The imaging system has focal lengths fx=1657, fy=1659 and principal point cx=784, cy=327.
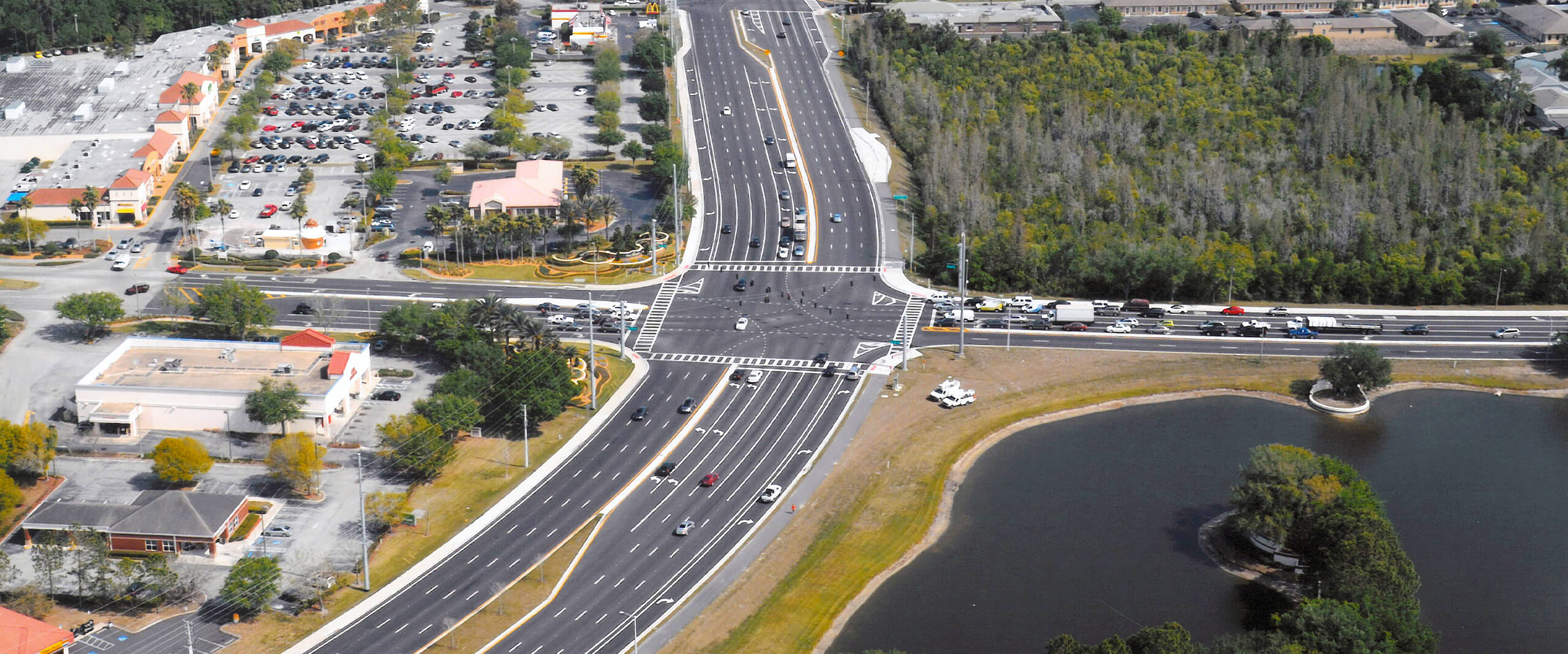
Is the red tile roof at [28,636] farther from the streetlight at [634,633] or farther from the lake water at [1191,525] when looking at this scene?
the lake water at [1191,525]

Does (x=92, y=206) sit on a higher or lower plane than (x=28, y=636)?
higher

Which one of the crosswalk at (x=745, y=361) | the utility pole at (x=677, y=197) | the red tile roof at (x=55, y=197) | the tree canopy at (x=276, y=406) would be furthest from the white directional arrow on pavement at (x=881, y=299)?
the red tile roof at (x=55, y=197)

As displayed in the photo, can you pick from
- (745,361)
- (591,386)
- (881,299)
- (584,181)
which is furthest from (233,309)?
(881,299)

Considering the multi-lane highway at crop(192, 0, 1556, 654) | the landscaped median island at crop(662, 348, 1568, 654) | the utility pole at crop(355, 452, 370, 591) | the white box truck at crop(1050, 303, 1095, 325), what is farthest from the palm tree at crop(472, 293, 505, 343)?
the white box truck at crop(1050, 303, 1095, 325)

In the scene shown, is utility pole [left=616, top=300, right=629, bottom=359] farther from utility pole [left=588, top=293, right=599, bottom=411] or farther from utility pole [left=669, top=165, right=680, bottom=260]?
utility pole [left=669, top=165, right=680, bottom=260]

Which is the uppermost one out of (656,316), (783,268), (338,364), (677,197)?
(677,197)

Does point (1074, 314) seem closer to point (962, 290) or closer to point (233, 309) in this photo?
point (962, 290)

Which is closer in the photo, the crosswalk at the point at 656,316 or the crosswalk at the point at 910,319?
the crosswalk at the point at 656,316
